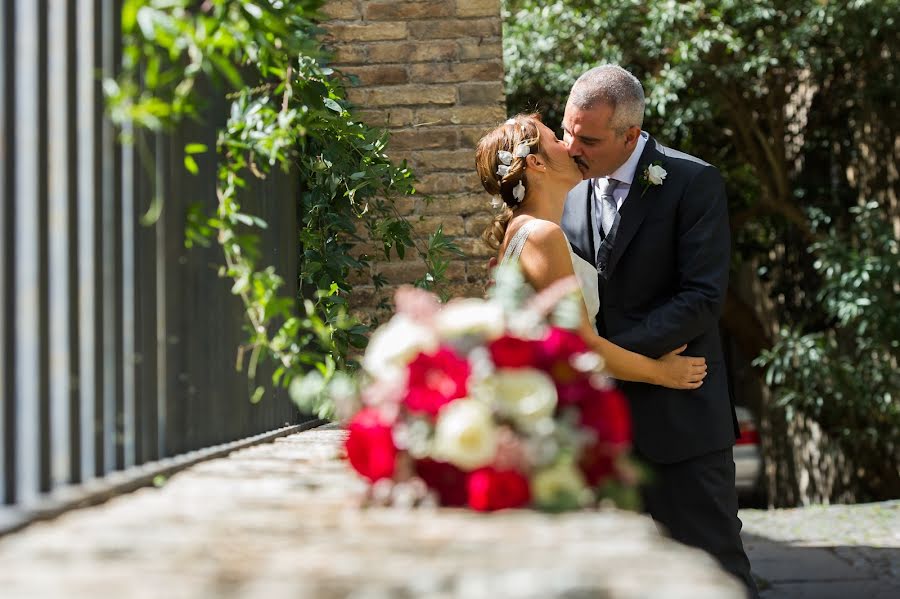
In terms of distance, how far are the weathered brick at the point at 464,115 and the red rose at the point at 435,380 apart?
275 cm

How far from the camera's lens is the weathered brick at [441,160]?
425 cm

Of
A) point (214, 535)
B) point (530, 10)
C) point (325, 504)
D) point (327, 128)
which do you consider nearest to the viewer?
point (214, 535)

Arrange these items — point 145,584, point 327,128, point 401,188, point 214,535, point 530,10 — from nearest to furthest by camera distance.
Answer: point 145,584, point 214,535, point 327,128, point 401,188, point 530,10

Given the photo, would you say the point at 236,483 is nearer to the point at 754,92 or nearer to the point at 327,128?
the point at 327,128

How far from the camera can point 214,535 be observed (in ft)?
4.94

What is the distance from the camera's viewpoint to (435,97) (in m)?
4.27

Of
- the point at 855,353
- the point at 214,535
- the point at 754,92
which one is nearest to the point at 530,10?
the point at 754,92

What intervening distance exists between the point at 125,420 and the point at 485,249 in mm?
2338

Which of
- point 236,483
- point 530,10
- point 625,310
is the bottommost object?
point 236,483

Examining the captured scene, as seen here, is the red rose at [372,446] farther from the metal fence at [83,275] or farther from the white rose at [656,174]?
the white rose at [656,174]

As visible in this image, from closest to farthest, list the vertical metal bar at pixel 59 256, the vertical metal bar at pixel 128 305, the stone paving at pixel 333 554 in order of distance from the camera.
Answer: the stone paving at pixel 333 554 → the vertical metal bar at pixel 59 256 → the vertical metal bar at pixel 128 305

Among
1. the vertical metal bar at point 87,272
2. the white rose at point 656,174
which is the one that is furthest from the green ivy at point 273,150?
the white rose at point 656,174

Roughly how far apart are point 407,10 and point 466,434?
3.11 metres

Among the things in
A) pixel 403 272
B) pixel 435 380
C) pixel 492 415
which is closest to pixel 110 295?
pixel 435 380
